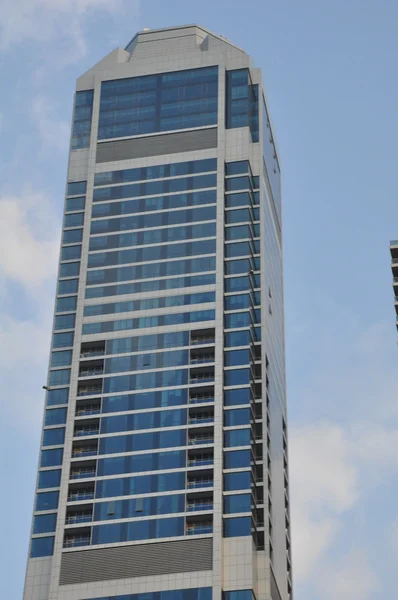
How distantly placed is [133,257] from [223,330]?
672 inches

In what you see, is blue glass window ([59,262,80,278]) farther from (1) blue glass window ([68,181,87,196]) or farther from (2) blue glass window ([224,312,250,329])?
(2) blue glass window ([224,312,250,329])

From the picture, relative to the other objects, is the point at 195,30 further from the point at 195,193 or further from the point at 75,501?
the point at 75,501

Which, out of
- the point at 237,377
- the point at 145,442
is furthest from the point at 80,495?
the point at 237,377

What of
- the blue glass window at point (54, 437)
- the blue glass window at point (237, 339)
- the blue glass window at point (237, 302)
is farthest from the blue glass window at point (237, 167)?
the blue glass window at point (54, 437)

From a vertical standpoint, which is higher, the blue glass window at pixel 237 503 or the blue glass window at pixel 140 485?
the blue glass window at pixel 140 485

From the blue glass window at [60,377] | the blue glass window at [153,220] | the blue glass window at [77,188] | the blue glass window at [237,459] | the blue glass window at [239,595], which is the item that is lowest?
the blue glass window at [239,595]

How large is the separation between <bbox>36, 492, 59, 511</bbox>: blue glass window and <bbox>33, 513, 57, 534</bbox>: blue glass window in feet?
3.50

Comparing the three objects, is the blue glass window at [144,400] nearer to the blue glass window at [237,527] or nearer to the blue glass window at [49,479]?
the blue glass window at [49,479]

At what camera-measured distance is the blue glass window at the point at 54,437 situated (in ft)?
475

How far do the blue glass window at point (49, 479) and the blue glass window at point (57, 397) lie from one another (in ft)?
29.7

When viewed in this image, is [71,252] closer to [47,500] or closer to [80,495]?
[47,500]

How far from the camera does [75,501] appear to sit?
139125 mm

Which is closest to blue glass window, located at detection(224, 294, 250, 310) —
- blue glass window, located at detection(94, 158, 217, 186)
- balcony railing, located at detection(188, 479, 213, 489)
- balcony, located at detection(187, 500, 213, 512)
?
blue glass window, located at detection(94, 158, 217, 186)

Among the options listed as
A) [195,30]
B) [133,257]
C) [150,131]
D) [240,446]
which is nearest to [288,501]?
[240,446]
